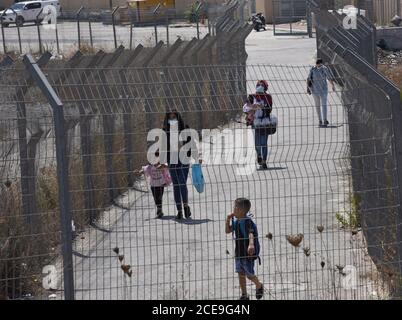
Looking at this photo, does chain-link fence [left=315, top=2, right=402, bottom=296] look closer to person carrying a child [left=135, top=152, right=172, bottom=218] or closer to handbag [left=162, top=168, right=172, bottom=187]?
person carrying a child [left=135, top=152, right=172, bottom=218]

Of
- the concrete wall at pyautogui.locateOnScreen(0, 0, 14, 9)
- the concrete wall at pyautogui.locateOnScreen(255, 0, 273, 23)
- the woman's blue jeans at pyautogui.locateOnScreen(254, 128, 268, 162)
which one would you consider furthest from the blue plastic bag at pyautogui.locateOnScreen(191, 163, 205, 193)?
the concrete wall at pyautogui.locateOnScreen(0, 0, 14, 9)

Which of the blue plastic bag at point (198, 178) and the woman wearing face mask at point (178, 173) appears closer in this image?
the woman wearing face mask at point (178, 173)

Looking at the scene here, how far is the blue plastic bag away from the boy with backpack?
0.30 metres

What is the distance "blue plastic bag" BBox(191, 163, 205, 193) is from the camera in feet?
27.4

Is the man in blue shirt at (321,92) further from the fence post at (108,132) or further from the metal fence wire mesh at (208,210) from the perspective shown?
the fence post at (108,132)

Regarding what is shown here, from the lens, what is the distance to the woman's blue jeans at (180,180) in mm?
8425

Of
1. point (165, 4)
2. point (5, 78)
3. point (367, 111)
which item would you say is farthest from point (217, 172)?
point (165, 4)

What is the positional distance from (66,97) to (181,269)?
1.74 metres

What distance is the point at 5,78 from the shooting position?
32.0 ft

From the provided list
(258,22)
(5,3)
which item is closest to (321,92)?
(258,22)

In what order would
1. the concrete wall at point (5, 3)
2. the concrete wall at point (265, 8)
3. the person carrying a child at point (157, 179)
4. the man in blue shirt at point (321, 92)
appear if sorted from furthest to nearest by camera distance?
1. the concrete wall at point (5, 3)
2. the concrete wall at point (265, 8)
3. the person carrying a child at point (157, 179)
4. the man in blue shirt at point (321, 92)

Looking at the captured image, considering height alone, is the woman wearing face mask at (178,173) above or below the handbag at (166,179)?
below

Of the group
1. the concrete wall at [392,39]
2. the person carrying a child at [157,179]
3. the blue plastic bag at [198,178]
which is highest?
the concrete wall at [392,39]

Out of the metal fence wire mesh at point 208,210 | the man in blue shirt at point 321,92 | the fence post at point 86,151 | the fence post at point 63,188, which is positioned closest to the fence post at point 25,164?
the metal fence wire mesh at point 208,210
